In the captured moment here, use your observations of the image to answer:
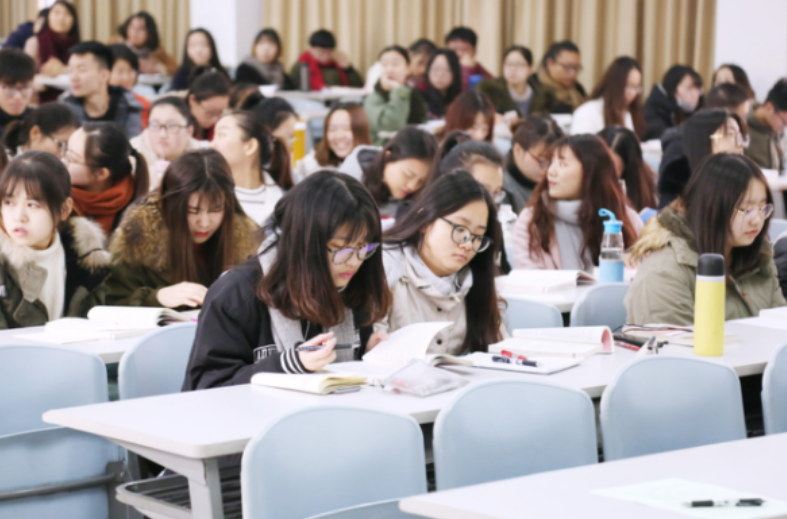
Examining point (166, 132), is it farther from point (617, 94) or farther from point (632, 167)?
point (617, 94)

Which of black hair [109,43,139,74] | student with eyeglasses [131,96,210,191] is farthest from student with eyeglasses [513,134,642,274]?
black hair [109,43,139,74]

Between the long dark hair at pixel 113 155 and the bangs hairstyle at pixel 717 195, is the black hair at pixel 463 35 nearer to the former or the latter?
the long dark hair at pixel 113 155

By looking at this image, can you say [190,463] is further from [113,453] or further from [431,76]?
[431,76]

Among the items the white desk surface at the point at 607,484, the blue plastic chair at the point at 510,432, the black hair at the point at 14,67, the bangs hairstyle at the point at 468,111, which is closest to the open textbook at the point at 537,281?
the blue plastic chair at the point at 510,432

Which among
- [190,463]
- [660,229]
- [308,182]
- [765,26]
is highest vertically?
[765,26]

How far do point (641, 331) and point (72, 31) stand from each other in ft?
26.5

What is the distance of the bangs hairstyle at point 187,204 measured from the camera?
11.6 ft

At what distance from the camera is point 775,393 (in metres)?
2.44

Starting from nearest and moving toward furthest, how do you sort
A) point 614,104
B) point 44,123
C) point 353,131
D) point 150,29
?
point 44,123, point 353,131, point 614,104, point 150,29

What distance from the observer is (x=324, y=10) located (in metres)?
10.6

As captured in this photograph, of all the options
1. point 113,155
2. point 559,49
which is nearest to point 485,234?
point 113,155

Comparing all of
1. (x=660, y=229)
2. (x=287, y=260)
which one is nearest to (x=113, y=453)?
(x=287, y=260)

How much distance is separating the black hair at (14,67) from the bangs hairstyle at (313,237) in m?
3.63

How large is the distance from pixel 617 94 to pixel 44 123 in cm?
409
